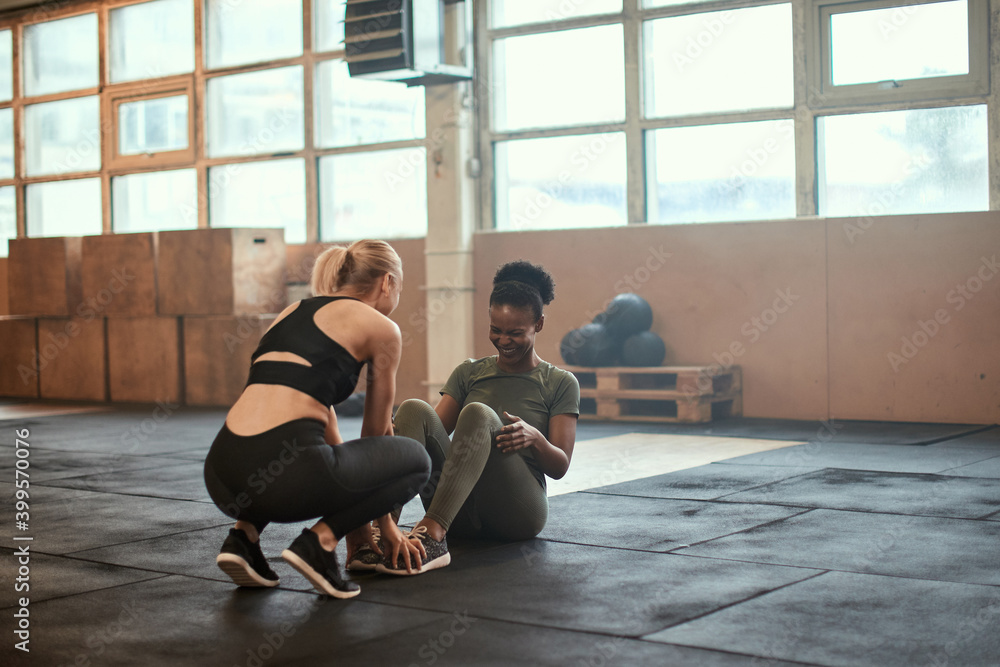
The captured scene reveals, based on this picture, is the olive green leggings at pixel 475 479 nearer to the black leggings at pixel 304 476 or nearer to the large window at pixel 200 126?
the black leggings at pixel 304 476


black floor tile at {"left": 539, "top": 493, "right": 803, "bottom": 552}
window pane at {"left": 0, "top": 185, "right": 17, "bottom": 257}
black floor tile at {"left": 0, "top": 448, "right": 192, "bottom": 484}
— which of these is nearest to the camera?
black floor tile at {"left": 539, "top": 493, "right": 803, "bottom": 552}

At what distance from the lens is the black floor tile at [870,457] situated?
18.0 ft

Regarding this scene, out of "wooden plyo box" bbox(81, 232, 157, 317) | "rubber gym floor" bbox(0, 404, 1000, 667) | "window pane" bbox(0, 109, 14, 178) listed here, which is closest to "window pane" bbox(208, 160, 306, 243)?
"wooden plyo box" bbox(81, 232, 157, 317)

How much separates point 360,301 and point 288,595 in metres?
0.89

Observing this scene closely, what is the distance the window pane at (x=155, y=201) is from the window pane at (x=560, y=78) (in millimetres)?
3733

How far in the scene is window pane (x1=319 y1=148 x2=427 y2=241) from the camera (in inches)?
380

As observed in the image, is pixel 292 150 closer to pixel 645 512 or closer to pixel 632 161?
pixel 632 161

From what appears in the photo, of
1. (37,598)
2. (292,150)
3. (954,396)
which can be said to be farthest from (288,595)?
(292,150)

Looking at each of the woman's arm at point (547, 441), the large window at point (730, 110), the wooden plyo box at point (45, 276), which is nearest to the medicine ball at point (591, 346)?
the large window at point (730, 110)

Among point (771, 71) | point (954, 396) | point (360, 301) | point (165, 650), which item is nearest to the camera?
point (165, 650)

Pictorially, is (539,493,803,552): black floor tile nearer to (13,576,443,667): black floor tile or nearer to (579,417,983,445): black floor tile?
(13,576,443,667): black floor tile

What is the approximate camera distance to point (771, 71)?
7.95 m

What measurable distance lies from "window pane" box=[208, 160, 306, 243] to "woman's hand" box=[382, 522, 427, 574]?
7.37 m

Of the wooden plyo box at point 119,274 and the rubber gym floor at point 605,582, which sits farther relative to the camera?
the wooden plyo box at point 119,274
